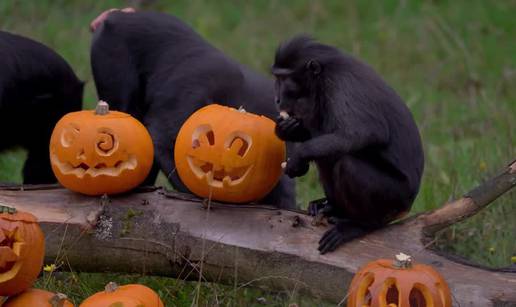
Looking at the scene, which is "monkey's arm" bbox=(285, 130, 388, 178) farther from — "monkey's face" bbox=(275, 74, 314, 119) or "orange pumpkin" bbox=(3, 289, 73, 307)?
"orange pumpkin" bbox=(3, 289, 73, 307)

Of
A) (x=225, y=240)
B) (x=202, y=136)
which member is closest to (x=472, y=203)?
(x=225, y=240)

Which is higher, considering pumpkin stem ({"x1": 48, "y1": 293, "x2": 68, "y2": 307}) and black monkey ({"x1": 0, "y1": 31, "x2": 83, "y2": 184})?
black monkey ({"x1": 0, "y1": 31, "x2": 83, "y2": 184})

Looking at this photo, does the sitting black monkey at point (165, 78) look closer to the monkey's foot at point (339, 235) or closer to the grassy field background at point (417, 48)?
the grassy field background at point (417, 48)

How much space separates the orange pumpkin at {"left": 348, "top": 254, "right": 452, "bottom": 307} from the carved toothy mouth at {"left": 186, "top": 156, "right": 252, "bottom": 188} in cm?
96

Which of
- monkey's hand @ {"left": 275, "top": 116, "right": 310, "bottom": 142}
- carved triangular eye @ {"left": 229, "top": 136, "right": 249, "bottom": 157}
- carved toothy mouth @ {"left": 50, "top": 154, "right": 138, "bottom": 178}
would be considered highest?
monkey's hand @ {"left": 275, "top": 116, "right": 310, "bottom": 142}

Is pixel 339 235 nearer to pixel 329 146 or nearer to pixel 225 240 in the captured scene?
pixel 329 146

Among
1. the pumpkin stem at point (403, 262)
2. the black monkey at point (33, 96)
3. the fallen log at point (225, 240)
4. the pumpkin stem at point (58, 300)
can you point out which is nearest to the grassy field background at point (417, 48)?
the black monkey at point (33, 96)

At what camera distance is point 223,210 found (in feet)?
15.4

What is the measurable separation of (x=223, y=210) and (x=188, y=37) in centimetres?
194

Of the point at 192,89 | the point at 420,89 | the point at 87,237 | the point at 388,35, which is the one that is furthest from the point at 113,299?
the point at 388,35

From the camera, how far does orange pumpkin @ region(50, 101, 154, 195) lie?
4641 mm

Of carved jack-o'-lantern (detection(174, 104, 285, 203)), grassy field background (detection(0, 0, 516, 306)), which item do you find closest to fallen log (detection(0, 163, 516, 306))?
carved jack-o'-lantern (detection(174, 104, 285, 203))

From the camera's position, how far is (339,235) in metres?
4.45

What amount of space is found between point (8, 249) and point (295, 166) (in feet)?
4.67
